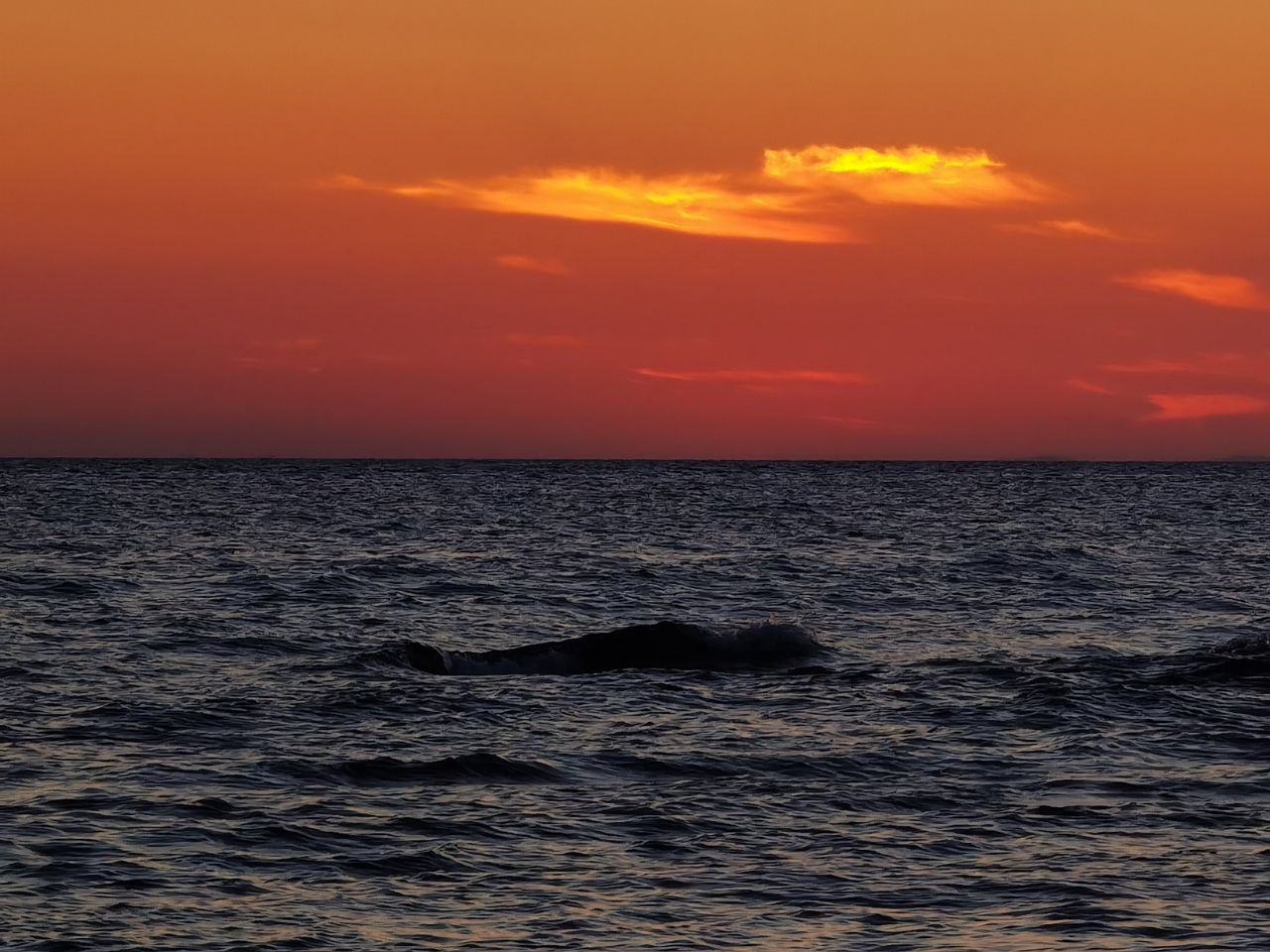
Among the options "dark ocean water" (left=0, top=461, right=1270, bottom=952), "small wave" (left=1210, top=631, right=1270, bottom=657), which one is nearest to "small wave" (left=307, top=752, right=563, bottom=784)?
"dark ocean water" (left=0, top=461, right=1270, bottom=952)

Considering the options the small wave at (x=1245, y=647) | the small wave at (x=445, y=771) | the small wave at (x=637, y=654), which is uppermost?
the small wave at (x=1245, y=647)

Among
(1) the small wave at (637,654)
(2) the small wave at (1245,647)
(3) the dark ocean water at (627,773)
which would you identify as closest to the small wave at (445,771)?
(3) the dark ocean water at (627,773)

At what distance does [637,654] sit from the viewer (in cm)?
3381

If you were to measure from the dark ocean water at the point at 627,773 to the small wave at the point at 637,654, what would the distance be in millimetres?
847

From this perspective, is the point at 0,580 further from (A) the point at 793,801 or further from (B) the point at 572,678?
(A) the point at 793,801

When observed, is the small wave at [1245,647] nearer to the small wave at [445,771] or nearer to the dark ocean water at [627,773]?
the dark ocean water at [627,773]

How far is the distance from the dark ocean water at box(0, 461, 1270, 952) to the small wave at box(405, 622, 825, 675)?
847mm

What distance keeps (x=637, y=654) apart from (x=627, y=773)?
11678 millimetres

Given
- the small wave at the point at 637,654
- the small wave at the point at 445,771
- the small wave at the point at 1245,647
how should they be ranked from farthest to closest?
the small wave at the point at 1245,647 < the small wave at the point at 637,654 < the small wave at the point at 445,771

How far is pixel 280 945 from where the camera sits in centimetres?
1462

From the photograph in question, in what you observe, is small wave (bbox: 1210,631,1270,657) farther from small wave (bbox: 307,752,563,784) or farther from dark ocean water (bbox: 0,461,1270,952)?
small wave (bbox: 307,752,563,784)

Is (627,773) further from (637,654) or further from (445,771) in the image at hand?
(637,654)

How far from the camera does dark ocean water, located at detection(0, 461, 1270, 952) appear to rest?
1565cm

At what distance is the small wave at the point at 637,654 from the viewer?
32719 mm
